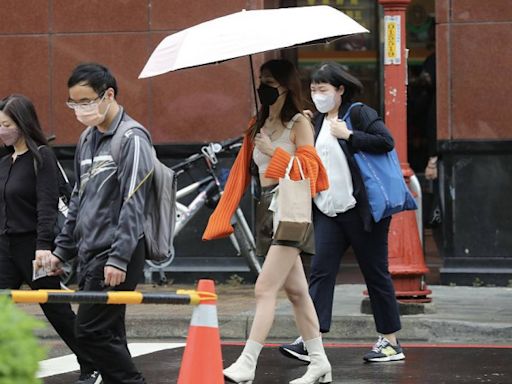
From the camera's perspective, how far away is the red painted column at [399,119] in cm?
1116

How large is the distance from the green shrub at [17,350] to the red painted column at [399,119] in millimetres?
7469

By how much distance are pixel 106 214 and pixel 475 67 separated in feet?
23.6

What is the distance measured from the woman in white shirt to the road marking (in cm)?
139

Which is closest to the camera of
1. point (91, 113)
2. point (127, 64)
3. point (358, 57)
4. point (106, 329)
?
point (106, 329)

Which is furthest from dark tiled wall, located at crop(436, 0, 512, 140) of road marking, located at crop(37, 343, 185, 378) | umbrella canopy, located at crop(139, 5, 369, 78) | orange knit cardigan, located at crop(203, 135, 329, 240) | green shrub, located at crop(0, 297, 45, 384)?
green shrub, located at crop(0, 297, 45, 384)

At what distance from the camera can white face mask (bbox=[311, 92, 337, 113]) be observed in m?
8.99

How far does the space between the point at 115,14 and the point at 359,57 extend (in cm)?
327

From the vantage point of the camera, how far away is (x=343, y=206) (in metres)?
8.95

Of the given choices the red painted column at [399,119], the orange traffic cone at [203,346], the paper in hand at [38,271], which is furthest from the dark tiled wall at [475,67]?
the orange traffic cone at [203,346]

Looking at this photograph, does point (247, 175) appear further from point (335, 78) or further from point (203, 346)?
point (203, 346)

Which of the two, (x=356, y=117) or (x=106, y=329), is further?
(x=356, y=117)

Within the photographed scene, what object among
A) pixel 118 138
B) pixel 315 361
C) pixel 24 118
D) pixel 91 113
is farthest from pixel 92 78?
pixel 315 361

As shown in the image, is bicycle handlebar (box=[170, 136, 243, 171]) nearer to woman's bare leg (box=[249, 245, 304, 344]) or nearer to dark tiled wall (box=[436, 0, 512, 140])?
dark tiled wall (box=[436, 0, 512, 140])

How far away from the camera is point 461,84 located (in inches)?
527
